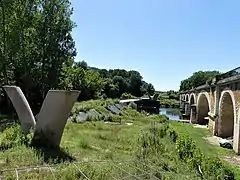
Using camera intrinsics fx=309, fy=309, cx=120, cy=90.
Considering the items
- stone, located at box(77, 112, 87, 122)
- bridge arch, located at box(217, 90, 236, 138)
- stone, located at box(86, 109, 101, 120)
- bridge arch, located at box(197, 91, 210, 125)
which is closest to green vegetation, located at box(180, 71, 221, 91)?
bridge arch, located at box(197, 91, 210, 125)

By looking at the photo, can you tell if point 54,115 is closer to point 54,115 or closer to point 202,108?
point 54,115

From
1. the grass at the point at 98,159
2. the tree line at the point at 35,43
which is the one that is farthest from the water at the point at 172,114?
the grass at the point at 98,159

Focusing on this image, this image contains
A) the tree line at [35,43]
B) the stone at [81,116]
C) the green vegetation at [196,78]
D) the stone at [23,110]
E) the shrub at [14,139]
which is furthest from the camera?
the green vegetation at [196,78]

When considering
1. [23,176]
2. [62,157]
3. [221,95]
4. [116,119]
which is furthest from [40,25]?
[23,176]

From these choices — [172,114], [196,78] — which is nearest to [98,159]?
[172,114]

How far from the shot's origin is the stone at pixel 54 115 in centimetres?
923

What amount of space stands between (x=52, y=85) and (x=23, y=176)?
1856 cm

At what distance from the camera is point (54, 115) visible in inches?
375

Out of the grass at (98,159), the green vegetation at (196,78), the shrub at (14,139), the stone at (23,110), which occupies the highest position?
the green vegetation at (196,78)

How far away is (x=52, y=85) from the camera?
80.7 ft

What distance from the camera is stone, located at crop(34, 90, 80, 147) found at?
923 centimetres

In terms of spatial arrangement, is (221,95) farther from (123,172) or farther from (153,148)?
(123,172)

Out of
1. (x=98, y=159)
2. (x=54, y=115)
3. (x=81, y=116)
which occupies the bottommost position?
(x=98, y=159)

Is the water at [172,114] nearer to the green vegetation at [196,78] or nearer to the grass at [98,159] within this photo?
the green vegetation at [196,78]
